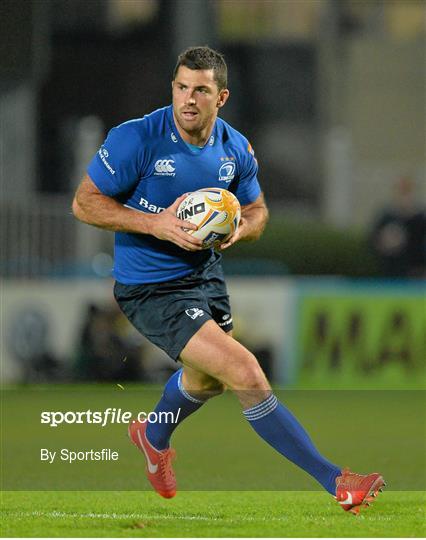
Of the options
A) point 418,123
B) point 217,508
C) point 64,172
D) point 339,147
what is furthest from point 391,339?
point 418,123

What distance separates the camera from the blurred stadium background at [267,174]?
14.9 meters

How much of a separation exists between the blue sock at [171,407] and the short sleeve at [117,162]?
1.15 m

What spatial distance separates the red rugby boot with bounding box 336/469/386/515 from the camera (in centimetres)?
682

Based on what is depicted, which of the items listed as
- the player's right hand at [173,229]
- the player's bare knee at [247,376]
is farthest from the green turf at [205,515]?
the player's right hand at [173,229]

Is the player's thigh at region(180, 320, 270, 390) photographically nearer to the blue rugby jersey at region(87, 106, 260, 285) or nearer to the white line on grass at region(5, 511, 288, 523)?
the blue rugby jersey at region(87, 106, 260, 285)

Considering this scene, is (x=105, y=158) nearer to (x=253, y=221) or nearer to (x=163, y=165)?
(x=163, y=165)

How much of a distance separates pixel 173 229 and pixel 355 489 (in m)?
1.55

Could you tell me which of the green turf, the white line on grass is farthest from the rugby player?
the white line on grass

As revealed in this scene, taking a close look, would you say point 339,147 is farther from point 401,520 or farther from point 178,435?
point 401,520

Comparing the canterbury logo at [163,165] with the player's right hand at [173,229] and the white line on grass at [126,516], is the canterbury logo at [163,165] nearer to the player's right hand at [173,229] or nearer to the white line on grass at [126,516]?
the player's right hand at [173,229]

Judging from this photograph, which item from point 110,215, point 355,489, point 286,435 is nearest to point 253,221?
point 110,215

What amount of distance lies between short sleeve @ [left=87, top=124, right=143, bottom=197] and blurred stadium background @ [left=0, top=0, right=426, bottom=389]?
20.0ft

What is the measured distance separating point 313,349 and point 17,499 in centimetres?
778

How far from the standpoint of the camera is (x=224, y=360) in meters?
6.80
